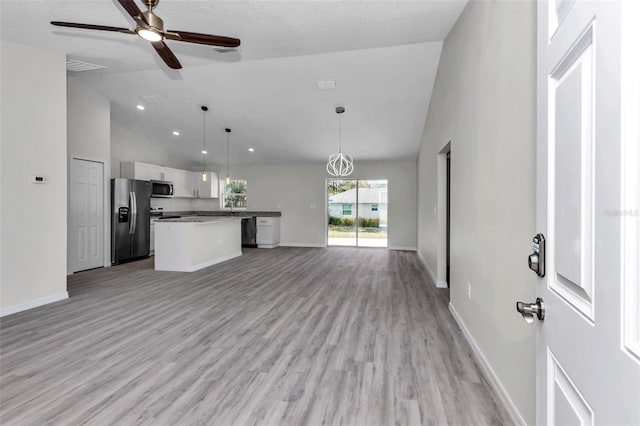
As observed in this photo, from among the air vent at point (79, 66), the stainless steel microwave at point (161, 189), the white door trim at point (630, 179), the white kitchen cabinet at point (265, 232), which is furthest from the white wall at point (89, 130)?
the white door trim at point (630, 179)

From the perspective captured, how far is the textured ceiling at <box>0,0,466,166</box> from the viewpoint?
299 cm

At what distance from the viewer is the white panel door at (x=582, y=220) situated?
20.3 inches

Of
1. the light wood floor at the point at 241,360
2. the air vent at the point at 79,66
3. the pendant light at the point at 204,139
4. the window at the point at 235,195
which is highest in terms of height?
the air vent at the point at 79,66

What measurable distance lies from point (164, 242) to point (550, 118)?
233 inches

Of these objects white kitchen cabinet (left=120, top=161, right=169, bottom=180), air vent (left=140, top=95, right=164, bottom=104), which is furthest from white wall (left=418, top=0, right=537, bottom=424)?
white kitchen cabinet (left=120, top=161, right=169, bottom=180)

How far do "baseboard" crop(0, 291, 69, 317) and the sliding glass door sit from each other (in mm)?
6246

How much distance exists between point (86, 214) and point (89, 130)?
146 cm

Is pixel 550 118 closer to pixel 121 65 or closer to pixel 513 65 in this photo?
pixel 513 65

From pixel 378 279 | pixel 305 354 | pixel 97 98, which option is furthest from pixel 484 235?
pixel 97 98

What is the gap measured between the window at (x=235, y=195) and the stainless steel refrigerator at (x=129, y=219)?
3.00 metres

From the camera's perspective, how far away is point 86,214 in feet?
18.3

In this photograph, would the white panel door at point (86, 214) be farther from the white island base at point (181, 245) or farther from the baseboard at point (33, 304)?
the baseboard at point (33, 304)

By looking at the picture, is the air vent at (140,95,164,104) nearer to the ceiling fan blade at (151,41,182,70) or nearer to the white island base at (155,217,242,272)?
the white island base at (155,217,242,272)

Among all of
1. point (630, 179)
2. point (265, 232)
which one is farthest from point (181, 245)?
point (630, 179)
